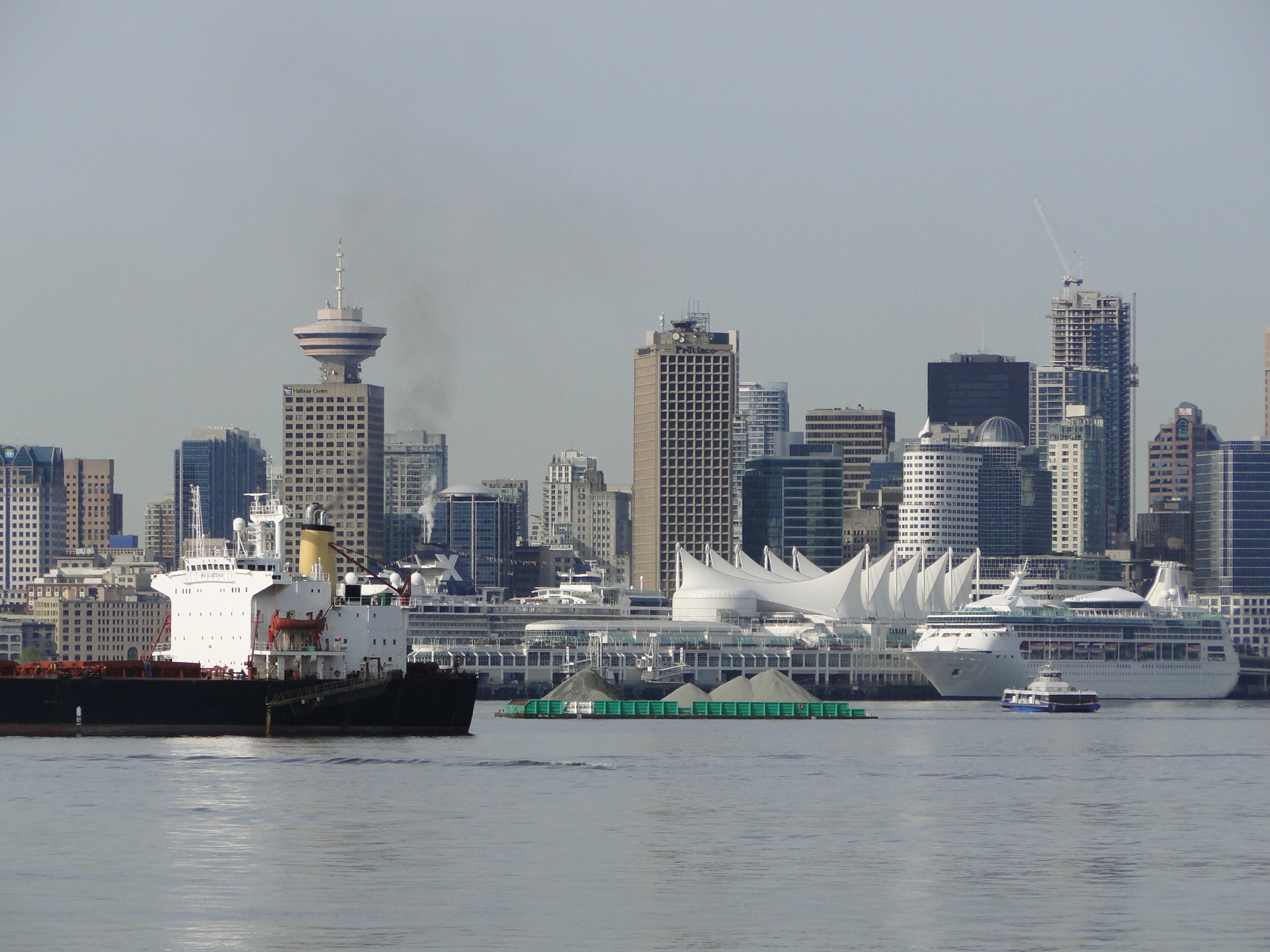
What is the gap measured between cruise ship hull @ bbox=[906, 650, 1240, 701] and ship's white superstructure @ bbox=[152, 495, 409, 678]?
104226mm

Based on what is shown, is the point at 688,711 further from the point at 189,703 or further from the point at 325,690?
the point at 189,703

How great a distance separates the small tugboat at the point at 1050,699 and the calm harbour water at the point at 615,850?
67.8 m

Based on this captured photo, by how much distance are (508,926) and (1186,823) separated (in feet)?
68.6

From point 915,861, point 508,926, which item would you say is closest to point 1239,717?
point 915,861

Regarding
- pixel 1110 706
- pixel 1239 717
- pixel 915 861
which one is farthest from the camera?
pixel 1110 706

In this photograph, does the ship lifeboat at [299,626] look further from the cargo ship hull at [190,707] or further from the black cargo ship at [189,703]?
the cargo ship hull at [190,707]

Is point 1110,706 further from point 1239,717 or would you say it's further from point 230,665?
point 230,665

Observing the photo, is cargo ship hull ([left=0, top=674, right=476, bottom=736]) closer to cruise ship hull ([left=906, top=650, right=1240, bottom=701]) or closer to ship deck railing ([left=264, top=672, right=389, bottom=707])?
ship deck railing ([left=264, top=672, right=389, bottom=707])

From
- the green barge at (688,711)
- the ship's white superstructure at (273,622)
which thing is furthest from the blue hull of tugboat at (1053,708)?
the ship's white superstructure at (273,622)

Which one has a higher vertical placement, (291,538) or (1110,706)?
(291,538)

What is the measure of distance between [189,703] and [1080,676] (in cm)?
11599

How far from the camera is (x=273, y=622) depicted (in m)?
79.8

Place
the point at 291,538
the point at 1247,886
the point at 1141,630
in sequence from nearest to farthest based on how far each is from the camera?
the point at 1247,886 < the point at 291,538 < the point at 1141,630

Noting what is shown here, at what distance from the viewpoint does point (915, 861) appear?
133 feet
